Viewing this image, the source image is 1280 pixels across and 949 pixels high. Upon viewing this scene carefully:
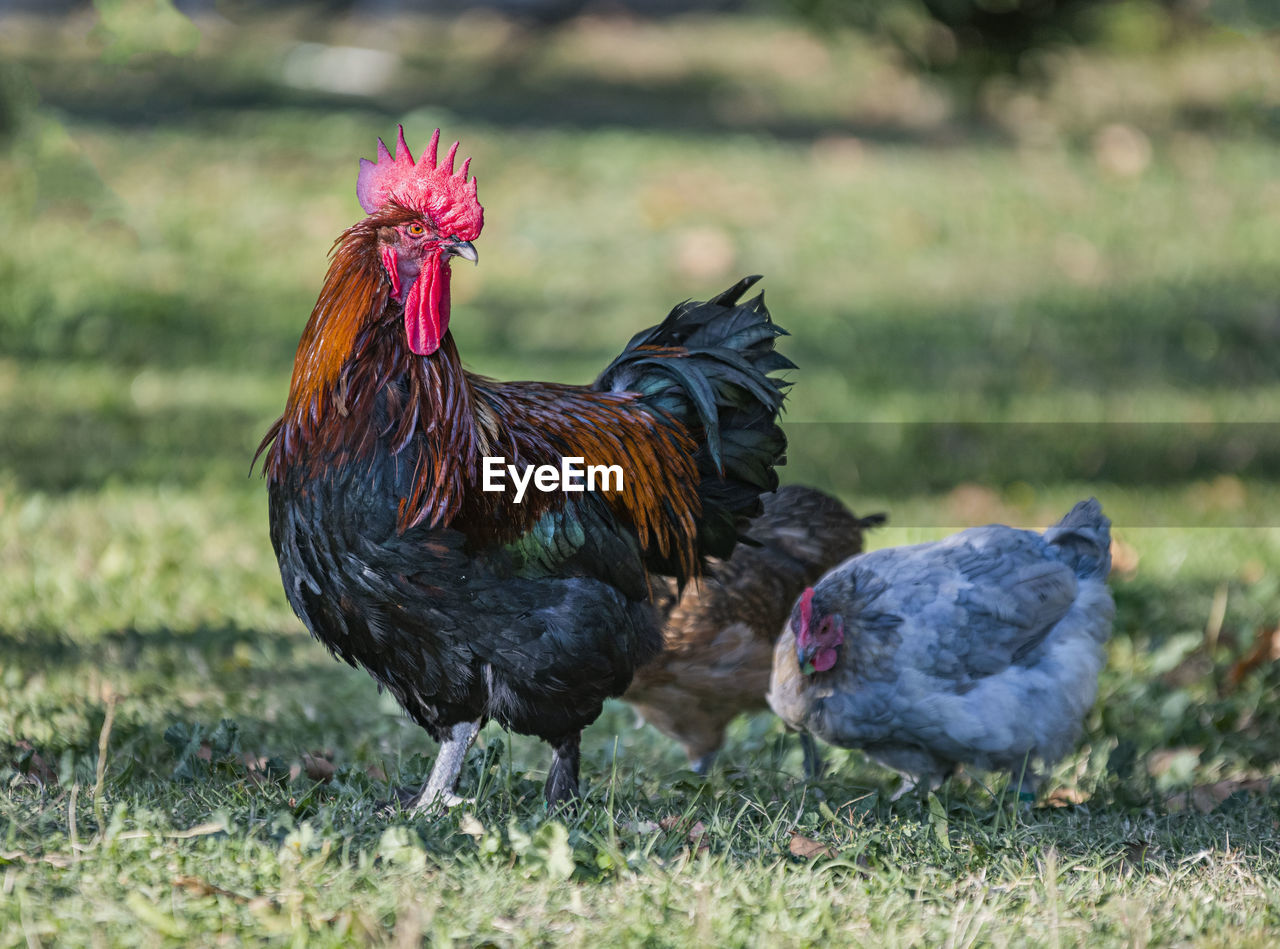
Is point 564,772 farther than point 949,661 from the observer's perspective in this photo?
No

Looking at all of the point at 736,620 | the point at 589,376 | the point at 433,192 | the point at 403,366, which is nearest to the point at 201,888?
the point at 403,366

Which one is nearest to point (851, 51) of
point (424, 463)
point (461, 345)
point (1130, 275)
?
point (1130, 275)

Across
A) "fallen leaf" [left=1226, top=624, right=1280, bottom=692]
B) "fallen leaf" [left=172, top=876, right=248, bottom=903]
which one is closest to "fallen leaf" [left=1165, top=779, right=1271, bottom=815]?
"fallen leaf" [left=1226, top=624, right=1280, bottom=692]

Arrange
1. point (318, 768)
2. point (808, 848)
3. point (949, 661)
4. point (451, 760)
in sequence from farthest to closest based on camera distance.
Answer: point (949, 661) < point (318, 768) < point (451, 760) < point (808, 848)

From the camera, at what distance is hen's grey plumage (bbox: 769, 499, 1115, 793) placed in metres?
4.77

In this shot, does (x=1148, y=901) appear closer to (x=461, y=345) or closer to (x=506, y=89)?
(x=461, y=345)

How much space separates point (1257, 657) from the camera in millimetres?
6000

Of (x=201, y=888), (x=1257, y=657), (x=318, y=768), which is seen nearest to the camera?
(x=201, y=888)

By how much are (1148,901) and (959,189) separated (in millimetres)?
10997

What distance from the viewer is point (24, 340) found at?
9.73 m

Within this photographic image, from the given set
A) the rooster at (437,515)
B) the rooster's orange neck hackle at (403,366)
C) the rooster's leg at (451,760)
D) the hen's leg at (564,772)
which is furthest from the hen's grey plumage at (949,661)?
the rooster's orange neck hackle at (403,366)

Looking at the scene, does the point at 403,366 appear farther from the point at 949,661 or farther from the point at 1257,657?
the point at 1257,657

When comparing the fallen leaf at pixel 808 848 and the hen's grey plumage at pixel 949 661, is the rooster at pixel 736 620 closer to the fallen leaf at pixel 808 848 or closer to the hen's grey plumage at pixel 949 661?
the hen's grey plumage at pixel 949 661

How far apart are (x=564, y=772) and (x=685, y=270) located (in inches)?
321
